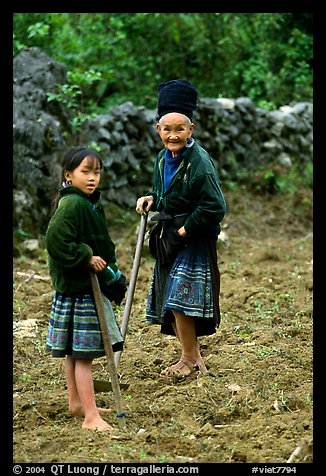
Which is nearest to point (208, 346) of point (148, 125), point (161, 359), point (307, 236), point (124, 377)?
point (161, 359)

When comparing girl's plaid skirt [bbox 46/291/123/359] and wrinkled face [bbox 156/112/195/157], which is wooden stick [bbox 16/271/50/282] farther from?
girl's plaid skirt [bbox 46/291/123/359]

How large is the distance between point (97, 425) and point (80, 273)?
857 millimetres

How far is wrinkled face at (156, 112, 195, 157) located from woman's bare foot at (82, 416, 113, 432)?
1.86 metres

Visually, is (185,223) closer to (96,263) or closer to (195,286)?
(195,286)

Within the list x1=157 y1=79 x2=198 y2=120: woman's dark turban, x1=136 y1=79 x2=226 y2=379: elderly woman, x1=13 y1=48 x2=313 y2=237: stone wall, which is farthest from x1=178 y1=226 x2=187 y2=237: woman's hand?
x1=13 y1=48 x2=313 y2=237: stone wall

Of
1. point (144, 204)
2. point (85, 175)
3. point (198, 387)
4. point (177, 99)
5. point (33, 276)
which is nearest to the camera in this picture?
point (85, 175)

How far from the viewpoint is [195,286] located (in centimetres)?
522

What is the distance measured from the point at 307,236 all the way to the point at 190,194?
584 cm

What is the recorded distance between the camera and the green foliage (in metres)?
13.6

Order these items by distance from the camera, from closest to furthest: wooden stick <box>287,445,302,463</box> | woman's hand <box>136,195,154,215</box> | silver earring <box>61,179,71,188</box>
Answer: wooden stick <box>287,445,302,463</box>, silver earring <box>61,179,71,188</box>, woman's hand <box>136,195,154,215</box>

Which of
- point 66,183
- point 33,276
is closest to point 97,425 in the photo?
point 66,183

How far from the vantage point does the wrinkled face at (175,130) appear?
16.9 feet

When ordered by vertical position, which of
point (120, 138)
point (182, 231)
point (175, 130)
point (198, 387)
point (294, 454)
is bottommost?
point (294, 454)

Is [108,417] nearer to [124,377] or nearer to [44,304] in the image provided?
[124,377]
